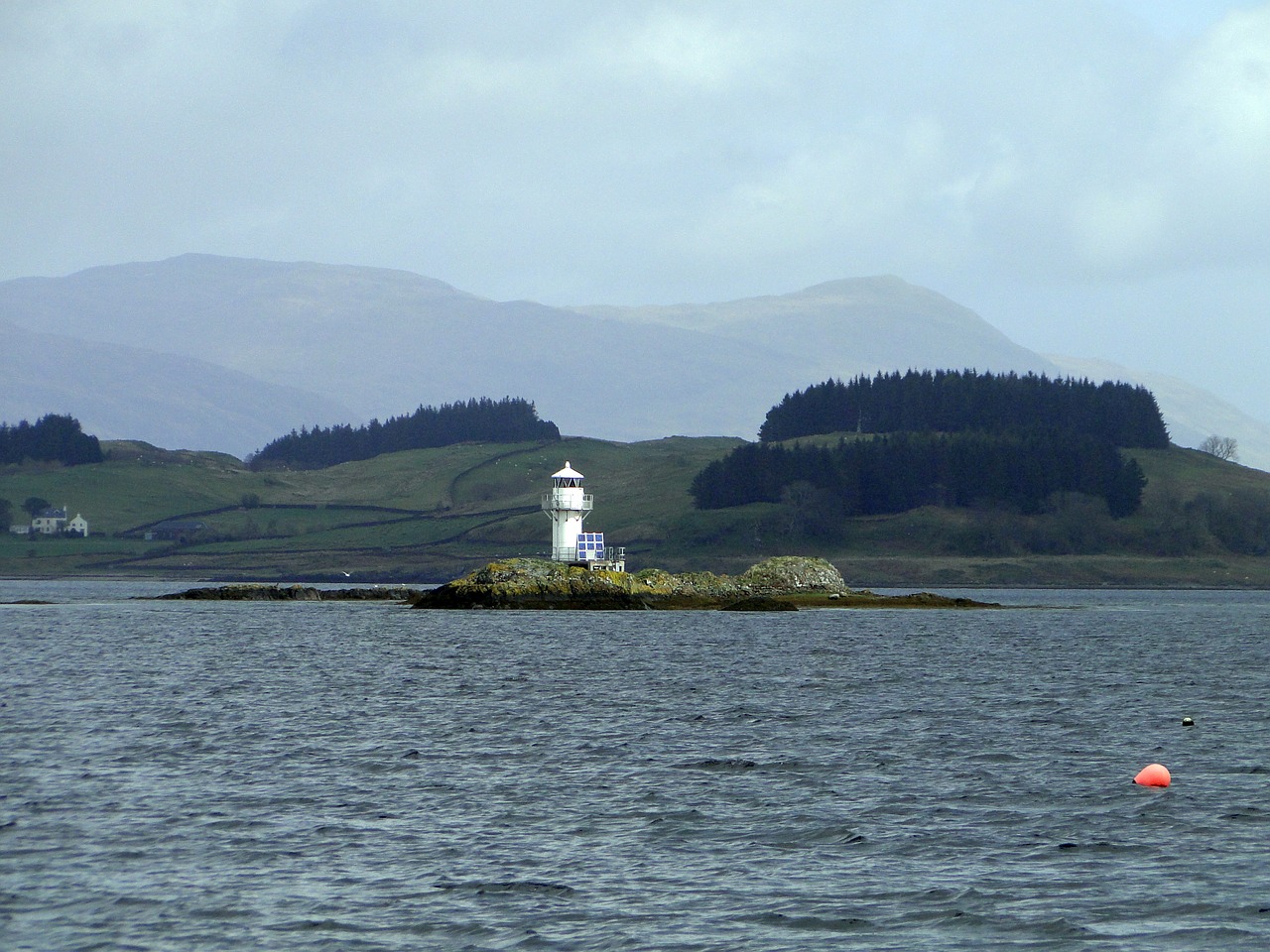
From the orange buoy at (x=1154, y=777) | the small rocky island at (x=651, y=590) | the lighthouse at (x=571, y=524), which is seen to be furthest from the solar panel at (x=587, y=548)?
the orange buoy at (x=1154, y=777)

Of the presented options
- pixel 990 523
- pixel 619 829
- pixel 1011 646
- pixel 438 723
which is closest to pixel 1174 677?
pixel 1011 646

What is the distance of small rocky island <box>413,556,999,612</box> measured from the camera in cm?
10656

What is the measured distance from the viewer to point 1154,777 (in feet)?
108

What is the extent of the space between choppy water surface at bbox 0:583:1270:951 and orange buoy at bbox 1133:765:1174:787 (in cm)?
50

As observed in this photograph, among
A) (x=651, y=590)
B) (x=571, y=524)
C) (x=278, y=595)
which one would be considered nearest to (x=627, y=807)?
(x=571, y=524)

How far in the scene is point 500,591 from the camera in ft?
353

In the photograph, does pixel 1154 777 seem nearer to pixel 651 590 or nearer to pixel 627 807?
pixel 627 807

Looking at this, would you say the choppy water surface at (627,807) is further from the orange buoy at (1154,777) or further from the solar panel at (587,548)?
the solar panel at (587,548)

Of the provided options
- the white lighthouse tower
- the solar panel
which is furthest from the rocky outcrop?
the solar panel

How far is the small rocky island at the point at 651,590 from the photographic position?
107 meters

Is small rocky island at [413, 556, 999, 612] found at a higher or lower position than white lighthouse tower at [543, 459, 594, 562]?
lower

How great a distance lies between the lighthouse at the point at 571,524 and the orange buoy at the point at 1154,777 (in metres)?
75.1

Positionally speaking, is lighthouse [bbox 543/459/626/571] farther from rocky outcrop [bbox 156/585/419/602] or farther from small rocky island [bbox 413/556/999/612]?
rocky outcrop [bbox 156/585/419/602]

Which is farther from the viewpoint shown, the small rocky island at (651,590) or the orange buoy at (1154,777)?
the small rocky island at (651,590)
